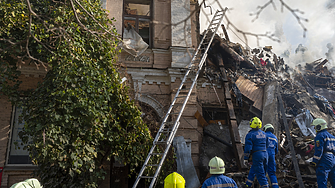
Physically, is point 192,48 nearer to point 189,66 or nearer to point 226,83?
point 189,66

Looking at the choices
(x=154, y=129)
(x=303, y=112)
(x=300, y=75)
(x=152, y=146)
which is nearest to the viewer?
(x=152, y=146)

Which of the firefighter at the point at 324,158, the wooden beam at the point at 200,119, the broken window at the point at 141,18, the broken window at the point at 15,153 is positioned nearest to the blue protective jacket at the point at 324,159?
the firefighter at the point at 324,158

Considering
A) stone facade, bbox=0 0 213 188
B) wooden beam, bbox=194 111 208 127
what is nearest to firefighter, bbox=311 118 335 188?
stone facade, bbox=0 0 213 188

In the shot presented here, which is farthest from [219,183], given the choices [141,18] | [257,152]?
[141,18]

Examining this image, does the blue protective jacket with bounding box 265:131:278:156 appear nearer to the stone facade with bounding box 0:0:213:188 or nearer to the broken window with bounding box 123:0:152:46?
the stone facade with bounding box 0:0:213:188

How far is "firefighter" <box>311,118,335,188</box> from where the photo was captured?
5793 millimetres

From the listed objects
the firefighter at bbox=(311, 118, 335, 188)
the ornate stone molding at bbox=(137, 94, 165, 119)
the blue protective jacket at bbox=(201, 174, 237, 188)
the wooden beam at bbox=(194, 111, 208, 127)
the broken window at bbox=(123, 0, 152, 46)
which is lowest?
the blue protective jacket at bbox=(201, 174, 237, 188)

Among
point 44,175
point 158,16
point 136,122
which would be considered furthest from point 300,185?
point 158,16

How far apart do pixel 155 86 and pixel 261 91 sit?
4.43 m

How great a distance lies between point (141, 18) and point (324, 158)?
6.92m

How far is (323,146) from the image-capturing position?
598 cm

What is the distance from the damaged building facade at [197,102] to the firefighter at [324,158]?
78cm

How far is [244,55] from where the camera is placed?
38.3 ft

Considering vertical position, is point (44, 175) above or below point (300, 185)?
above
